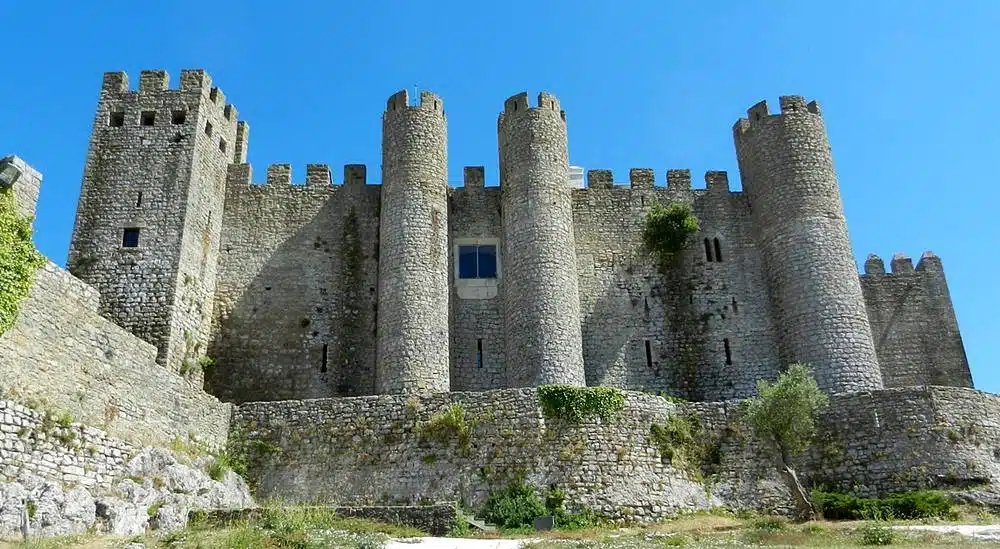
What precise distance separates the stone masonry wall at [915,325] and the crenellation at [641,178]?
7.80 m

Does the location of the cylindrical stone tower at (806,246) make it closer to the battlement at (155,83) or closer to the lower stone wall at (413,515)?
the lower stone wall at (413,515)

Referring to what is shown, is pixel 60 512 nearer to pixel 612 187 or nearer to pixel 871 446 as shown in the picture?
pixel 871 446

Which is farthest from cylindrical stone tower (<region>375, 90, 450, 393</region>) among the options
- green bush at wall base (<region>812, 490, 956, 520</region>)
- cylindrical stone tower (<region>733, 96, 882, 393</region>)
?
cylindrical stone tower (<region>733, 96, 882, 393</region>)

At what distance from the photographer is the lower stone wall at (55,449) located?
1427 cm

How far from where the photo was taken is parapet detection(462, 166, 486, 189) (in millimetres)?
28281

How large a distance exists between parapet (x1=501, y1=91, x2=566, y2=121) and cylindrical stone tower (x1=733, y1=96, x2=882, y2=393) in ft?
22.1

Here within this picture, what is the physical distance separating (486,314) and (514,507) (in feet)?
30.3

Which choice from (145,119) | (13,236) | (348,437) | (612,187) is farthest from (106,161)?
(612,187)

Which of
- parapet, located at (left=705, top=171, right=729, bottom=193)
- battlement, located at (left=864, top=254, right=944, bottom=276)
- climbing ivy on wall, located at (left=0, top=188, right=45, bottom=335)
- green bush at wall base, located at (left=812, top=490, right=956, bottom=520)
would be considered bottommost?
green bush at wall base, located at (left=812, top=490, right=956, bottom=520)

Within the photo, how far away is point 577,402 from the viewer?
64.8 ft

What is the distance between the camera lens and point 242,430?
2066 centimetres

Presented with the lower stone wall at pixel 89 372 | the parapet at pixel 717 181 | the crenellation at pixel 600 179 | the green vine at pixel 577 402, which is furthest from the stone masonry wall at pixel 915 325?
the lower stone wall at pixel 89 372

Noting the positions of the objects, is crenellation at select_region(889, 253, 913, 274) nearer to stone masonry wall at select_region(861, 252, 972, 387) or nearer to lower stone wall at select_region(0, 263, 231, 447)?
stone masonry wall at select_region(861, 252, 972, 387)

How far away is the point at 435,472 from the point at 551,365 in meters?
5.47
